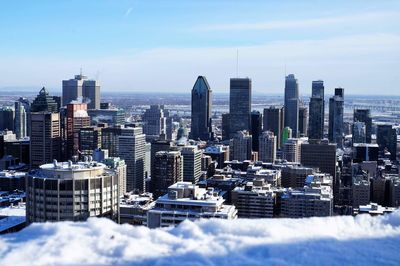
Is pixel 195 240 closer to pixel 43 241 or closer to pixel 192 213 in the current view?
pixel 43 241

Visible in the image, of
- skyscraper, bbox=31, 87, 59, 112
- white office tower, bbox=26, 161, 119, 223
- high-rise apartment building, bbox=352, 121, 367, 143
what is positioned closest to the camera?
white office tower, bbox=26, 161, 119, 223

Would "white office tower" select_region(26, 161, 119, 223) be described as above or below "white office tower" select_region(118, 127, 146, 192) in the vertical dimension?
above

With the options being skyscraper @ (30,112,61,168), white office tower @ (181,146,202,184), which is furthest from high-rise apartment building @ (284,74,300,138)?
Answer: skyscraper @ (30,112,61,168)

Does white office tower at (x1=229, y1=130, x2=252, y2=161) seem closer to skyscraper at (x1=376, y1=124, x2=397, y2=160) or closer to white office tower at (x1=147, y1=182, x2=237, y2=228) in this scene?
skyscraper at (x1=376, y1=124, x2=397, y2=160)

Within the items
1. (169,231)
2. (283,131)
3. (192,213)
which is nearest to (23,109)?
(283,131)

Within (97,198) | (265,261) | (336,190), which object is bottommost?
Result: (336,190)

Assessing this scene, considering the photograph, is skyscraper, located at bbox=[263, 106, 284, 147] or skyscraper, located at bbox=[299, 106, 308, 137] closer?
skyscraper, located at bbox=[263, 106, 284, 147]

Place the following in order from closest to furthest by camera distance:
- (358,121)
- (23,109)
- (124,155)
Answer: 1. (124,155)
2. (358,121)
3. (23,109)
